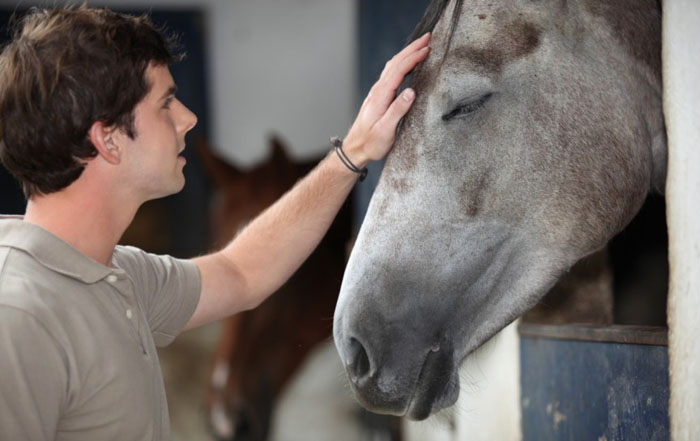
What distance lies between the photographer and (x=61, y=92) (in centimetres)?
126

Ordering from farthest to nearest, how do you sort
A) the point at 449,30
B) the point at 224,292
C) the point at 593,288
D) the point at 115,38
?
the point at 593,288
the point at 224,292
the point at 449,30
the point at 115,38

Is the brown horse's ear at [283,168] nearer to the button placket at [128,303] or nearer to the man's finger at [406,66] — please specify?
the man's finger at [406,66]

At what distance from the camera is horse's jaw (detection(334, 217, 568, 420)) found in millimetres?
1474

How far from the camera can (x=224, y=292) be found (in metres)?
1.72

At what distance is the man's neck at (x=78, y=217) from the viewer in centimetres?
132

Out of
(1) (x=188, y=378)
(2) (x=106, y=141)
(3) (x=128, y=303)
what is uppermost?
(2) (x=106, y=141)

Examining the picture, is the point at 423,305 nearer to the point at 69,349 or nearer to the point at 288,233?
the point at 288,233

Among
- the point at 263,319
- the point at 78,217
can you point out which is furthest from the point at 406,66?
the point at 263,319

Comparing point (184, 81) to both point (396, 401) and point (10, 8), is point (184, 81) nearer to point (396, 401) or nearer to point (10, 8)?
point (10, 8)

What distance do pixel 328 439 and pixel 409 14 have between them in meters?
2.47

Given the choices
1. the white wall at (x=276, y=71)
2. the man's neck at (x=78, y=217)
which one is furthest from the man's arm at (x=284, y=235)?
the white wall at (x=276, y=71)

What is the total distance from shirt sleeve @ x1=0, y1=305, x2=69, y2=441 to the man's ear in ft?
1.07

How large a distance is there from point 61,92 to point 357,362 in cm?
69

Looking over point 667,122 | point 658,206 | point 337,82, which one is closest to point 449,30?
point 667,122
